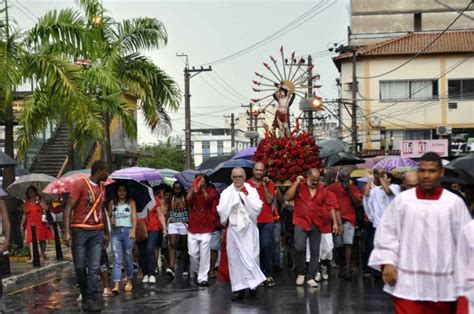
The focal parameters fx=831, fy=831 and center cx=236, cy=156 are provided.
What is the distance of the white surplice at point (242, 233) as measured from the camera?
461 inches

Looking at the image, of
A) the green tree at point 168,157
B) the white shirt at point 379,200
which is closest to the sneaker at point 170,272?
the white shirt at point 379,200

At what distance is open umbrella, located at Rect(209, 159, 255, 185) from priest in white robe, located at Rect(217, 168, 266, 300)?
2.87 metres

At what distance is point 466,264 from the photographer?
611cm

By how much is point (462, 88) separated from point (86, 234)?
38875mm

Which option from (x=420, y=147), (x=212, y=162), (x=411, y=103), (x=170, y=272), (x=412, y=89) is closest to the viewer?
(x=170, y=272)

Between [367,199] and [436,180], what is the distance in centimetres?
715

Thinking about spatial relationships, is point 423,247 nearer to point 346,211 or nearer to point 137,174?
point 346,211

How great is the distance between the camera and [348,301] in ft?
36.9

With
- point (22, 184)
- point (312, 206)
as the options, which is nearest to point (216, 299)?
point (312, 206)

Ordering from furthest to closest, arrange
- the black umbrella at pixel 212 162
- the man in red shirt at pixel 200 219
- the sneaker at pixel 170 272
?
the black umbrella at pixel 212 162 < the sneaker at pixel 170 272 < the man in red shirt at pixel 200 219

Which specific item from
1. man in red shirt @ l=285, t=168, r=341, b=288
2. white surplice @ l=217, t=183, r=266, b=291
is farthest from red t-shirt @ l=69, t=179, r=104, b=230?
man in red shirt @ l=285, t=168, r=341, b=288

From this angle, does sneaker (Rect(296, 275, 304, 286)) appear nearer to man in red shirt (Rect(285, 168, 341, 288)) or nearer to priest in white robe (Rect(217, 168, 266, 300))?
man in red shirt (Rect(285, 168, 341, 288))

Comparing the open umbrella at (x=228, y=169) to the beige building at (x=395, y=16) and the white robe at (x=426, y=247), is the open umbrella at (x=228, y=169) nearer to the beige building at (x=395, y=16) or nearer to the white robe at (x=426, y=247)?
the white robe at (x=426, y=247)

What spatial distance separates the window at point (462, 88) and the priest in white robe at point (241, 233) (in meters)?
36.9
